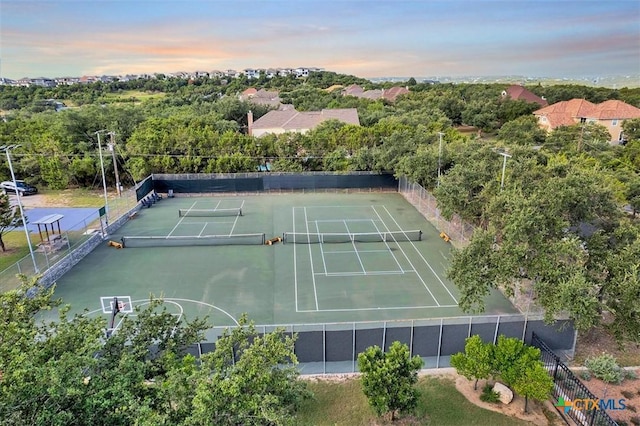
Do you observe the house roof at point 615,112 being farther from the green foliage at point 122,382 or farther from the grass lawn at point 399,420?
the green foliage at point 122,382

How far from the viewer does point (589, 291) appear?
12.6m

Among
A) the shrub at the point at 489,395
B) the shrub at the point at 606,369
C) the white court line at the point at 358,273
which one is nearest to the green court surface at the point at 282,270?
the white court line at the point at 358,273

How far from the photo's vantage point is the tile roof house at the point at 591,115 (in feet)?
185

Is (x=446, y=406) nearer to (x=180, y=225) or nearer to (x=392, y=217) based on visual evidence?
(x=392, y=217)

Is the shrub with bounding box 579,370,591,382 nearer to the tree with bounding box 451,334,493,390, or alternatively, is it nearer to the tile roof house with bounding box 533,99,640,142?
the tree with bounding box 451,334,493,390

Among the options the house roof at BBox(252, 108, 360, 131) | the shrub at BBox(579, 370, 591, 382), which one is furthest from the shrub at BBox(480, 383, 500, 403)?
the house roof at BBox(252, 108, 360, 131)

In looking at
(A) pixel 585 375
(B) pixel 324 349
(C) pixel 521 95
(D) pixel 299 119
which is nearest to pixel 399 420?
(B) pixel 324 349

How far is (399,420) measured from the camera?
456 inches

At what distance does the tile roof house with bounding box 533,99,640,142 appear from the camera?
2221 inches

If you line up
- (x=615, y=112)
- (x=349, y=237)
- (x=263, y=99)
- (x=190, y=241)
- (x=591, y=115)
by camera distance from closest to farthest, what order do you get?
(x=190, y=241), (x=349, y=237), (x=615, y=112), (x=591, y=115), (x=263, y=99)

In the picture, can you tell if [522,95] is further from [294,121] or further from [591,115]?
[294,121]

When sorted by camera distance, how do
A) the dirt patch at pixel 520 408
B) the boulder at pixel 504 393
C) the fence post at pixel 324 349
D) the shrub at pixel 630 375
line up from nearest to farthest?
the dirt patch at pixel 520 408 → the boulder at pixel 504 393 → the shrub at pixel 630 375 → the fence post at pixel 324 349

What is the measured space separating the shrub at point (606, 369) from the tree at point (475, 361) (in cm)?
415

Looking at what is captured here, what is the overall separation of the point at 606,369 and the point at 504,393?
3841mm
